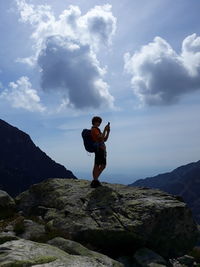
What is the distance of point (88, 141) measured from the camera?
1780cm

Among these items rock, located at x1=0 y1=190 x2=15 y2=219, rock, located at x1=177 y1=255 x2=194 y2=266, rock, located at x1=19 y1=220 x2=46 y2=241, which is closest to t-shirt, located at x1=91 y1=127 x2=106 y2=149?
rock, located at x1=19 y1=220 x2=46 y2=241

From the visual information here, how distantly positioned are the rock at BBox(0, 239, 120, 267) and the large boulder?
4.77 metres

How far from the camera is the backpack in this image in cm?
1774

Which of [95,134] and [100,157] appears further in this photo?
[100,157]

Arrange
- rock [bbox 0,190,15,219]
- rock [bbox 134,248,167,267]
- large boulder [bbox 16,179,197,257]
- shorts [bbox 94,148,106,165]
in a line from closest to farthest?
rock [bbox 134,248,167,267] → large boulder [bbox 16,179,197,257] → rock [bbox 0,190,15,219] → shorts [bbox 94,148,106,165]

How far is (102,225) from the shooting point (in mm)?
14648

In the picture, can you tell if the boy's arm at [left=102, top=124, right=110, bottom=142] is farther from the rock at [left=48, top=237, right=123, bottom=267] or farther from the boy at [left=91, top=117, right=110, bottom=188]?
the rock at [left=48, top=237, right=123, bottom=267]

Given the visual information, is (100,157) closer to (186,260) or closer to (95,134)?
(95,134)

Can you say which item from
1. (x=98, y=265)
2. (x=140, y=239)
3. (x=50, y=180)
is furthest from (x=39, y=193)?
(x=98, y=265)

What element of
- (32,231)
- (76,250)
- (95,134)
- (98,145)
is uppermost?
(95,134)

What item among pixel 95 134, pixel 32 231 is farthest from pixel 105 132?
pixel 32 231

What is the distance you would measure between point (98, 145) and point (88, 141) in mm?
552

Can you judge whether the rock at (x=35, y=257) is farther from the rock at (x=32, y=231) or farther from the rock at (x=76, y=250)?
the rock at (x=32, y=231)

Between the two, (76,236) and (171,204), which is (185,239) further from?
(76,236)
